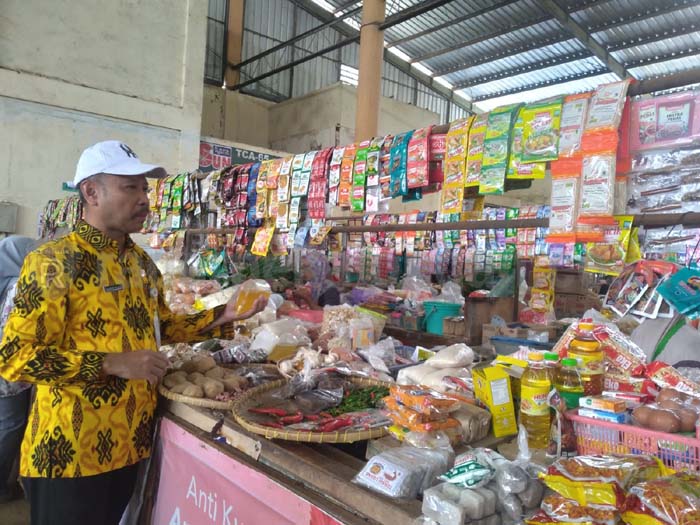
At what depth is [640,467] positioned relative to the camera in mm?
1069

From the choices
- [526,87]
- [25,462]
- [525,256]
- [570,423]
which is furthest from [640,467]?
[526,87]

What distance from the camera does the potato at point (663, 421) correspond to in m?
1.17

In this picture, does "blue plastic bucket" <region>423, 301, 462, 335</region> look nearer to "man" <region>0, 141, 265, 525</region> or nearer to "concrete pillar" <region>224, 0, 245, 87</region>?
"man" <region>0, 141, 265, 525</region>

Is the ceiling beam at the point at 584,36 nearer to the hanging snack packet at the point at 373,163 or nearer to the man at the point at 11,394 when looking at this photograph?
the hanging snack packet at the point at 373,163

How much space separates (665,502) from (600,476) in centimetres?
12

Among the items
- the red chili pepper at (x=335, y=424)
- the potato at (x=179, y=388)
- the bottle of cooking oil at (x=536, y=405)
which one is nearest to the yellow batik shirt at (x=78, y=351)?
the potato at (x=179, y=388)

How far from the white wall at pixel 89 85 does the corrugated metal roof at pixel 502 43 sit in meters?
5.50

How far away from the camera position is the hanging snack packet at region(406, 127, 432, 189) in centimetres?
216

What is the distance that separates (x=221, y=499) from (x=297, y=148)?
12.7 metres

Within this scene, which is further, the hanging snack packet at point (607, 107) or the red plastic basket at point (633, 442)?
the hanging snack packet at point (607, 107)

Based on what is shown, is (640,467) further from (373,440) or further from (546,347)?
(546,347)

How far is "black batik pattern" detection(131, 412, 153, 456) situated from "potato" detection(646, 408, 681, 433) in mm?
1612

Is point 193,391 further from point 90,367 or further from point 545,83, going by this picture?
point 545,83

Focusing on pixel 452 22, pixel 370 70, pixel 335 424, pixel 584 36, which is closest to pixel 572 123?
pixel 335 424
